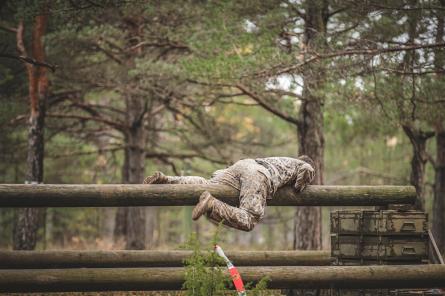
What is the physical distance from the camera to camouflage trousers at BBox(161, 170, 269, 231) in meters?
7.34

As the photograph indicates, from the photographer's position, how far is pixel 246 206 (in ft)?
25.0

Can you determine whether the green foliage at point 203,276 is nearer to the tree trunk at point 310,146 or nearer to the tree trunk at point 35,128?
the tree trunk at point 310,146

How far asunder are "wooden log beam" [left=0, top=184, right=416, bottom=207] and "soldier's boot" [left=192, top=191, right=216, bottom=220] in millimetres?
198

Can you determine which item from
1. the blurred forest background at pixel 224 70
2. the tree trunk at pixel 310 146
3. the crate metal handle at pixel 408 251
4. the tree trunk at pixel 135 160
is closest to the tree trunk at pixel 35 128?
the blurred forest background at pixel 224 70

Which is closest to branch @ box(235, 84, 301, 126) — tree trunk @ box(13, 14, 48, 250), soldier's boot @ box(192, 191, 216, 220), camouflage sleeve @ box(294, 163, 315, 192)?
tree trunk @ box(13, 14, 48, 250)

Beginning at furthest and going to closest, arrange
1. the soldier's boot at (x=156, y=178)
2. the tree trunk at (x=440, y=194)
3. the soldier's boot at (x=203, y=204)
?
the tree trunk at (x=440, y=194)
the soldier's boot at (x=156, y=178)
the soldier's boot at (x=203, y=204)

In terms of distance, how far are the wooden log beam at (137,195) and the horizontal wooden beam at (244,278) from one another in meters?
0.87

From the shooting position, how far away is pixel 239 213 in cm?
746

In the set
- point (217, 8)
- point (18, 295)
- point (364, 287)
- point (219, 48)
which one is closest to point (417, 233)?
point (364, 287)

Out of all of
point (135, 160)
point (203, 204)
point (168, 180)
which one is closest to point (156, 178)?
point (168, 180)

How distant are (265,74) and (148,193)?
578 centimetres

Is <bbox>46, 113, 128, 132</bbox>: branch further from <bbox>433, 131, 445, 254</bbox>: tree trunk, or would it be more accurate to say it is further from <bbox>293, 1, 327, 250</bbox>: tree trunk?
<bbox>433, 131, 445, 254</bbox>: tree trunk

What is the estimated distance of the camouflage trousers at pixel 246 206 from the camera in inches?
289

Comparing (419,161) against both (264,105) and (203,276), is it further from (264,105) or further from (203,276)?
Result: (203,276)
